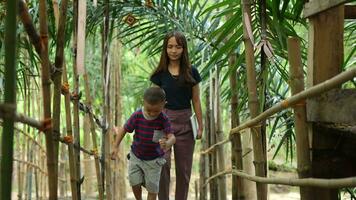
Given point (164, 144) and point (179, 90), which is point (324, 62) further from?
point (179, 90)

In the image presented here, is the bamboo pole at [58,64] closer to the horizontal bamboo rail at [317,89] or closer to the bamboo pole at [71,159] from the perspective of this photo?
the bamboo pole at [71,159]

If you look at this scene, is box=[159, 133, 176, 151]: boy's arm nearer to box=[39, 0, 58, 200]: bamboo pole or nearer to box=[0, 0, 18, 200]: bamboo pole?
box=[39, 0, 58, 200]: bamboo pole

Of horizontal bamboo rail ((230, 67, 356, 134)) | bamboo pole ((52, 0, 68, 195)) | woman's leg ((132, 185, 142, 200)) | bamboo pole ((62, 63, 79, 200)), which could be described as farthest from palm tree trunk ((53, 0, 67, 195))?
woman's leg ((132, 185, 142, 200))

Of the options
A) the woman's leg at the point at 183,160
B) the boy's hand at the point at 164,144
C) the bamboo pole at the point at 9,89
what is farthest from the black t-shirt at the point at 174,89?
the bamboo pole at the point at 9,89

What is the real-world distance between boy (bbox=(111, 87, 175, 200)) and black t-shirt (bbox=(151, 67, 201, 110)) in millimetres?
186


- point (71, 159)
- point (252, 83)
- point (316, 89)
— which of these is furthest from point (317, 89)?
point (71, 159)

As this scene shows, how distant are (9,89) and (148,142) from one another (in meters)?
2.05

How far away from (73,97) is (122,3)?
1.99 metres

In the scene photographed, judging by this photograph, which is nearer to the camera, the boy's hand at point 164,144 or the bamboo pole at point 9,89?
the bamboo pole at point 9,89

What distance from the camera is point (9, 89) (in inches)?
21.6

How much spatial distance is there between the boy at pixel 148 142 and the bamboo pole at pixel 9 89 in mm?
1892

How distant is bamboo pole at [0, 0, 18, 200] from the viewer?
0.54 meters

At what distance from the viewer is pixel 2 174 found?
1.86 feet

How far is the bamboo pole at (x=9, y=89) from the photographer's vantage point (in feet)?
1.77
